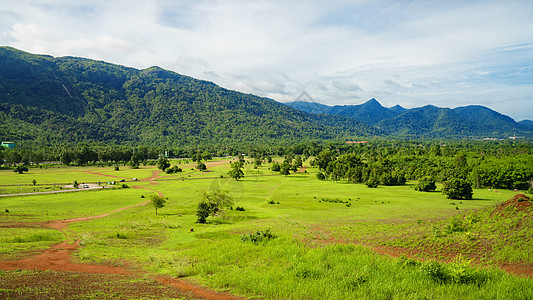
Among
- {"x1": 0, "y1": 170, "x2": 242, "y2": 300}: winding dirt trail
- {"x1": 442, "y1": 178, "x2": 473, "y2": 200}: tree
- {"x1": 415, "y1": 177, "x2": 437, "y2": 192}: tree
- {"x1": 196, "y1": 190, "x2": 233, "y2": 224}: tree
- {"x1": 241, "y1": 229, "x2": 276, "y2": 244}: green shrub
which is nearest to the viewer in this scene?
{"x1": 0, "y1": 170, "x2": 242, "y2": 300}: winding dirt trail

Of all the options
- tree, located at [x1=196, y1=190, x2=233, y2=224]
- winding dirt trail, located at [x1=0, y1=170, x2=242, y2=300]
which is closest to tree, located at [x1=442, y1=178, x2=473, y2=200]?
tree, located at [x1=196, y1=190, x2=233, y2=224]

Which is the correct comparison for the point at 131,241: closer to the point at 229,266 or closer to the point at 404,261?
the point at 229,266

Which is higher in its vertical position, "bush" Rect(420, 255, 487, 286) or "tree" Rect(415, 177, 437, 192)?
"bush" Rect(420, 255, 487, 286)

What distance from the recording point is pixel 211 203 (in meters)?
46.0

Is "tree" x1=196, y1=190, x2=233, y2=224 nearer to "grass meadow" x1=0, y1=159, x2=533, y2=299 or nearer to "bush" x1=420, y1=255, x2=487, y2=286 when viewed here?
"grass meadow" x1=0, y1=159, x2=533, y2=299

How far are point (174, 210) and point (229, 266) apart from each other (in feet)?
108

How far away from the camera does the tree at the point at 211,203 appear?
1668 inches

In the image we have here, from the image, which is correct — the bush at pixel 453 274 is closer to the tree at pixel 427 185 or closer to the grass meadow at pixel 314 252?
the grass meadow at pixel 314 252

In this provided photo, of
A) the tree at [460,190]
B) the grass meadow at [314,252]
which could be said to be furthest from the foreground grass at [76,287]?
the tree at [460,190]

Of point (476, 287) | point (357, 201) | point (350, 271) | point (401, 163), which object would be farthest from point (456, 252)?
point (401, 163)

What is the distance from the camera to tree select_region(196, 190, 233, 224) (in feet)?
139

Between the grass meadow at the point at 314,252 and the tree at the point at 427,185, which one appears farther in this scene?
the tree at the point at 427,185

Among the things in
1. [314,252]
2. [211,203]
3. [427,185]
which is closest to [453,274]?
[314,252]

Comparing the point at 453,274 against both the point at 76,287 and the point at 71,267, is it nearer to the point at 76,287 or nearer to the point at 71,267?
the point at 76,287
